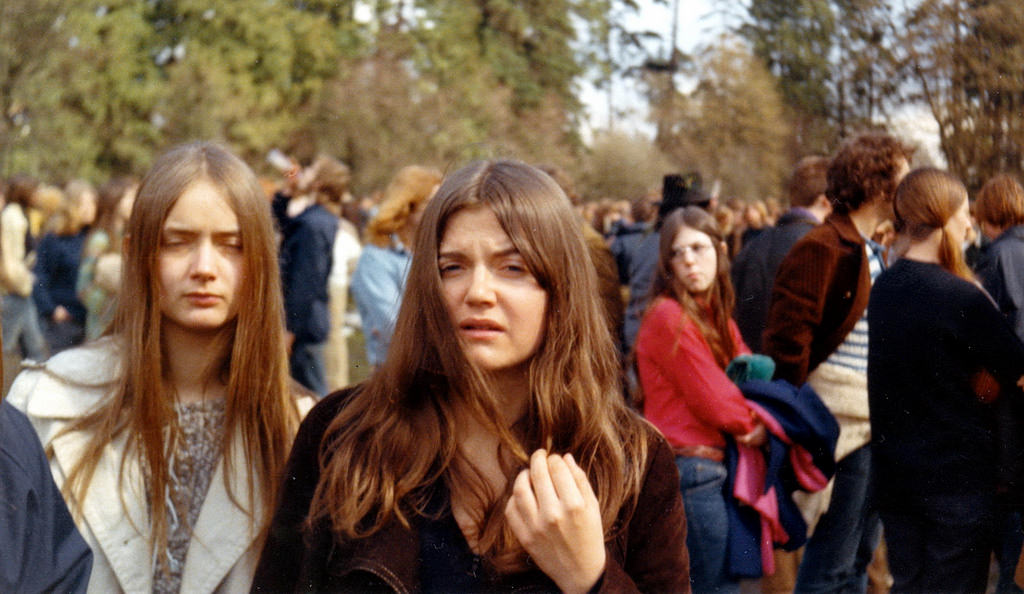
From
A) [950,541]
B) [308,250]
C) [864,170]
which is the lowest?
[950,541]

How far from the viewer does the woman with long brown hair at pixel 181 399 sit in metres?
2.02

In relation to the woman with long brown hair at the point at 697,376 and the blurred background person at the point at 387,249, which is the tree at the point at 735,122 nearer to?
the woman with long brown hair at the point at 697,376

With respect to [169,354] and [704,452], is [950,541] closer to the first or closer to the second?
[704,452]

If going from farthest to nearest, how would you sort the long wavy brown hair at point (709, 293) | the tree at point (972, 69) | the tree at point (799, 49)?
the long wavy brown hair at point (709, 293) < the tree at point (799, 49) < the tree at point (972, 69)

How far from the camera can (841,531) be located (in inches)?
152

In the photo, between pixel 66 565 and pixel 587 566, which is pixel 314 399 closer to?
pixel 66 565

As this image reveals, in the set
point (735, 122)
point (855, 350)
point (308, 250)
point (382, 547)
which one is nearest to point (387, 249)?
point (308, 250)

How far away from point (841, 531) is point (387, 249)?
2.58 meters

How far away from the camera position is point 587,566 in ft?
4.71

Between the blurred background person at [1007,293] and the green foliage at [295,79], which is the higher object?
the green foliage at [295,79]

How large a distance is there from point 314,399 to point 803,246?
2.16 metres

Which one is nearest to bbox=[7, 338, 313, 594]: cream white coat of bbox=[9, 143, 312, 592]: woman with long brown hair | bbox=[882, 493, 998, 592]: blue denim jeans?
bbox=[9, 143, 312, 592]: woman with long brown hair

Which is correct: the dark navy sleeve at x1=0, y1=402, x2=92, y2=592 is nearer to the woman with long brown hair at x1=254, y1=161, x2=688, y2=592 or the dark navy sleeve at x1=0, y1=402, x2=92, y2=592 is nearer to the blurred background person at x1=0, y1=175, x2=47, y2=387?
the woman with long brown hair at x1=254, y1=161, x2=688, y2=592

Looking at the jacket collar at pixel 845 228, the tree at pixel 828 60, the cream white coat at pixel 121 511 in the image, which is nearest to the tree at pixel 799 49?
the tree at pixel 828 60
